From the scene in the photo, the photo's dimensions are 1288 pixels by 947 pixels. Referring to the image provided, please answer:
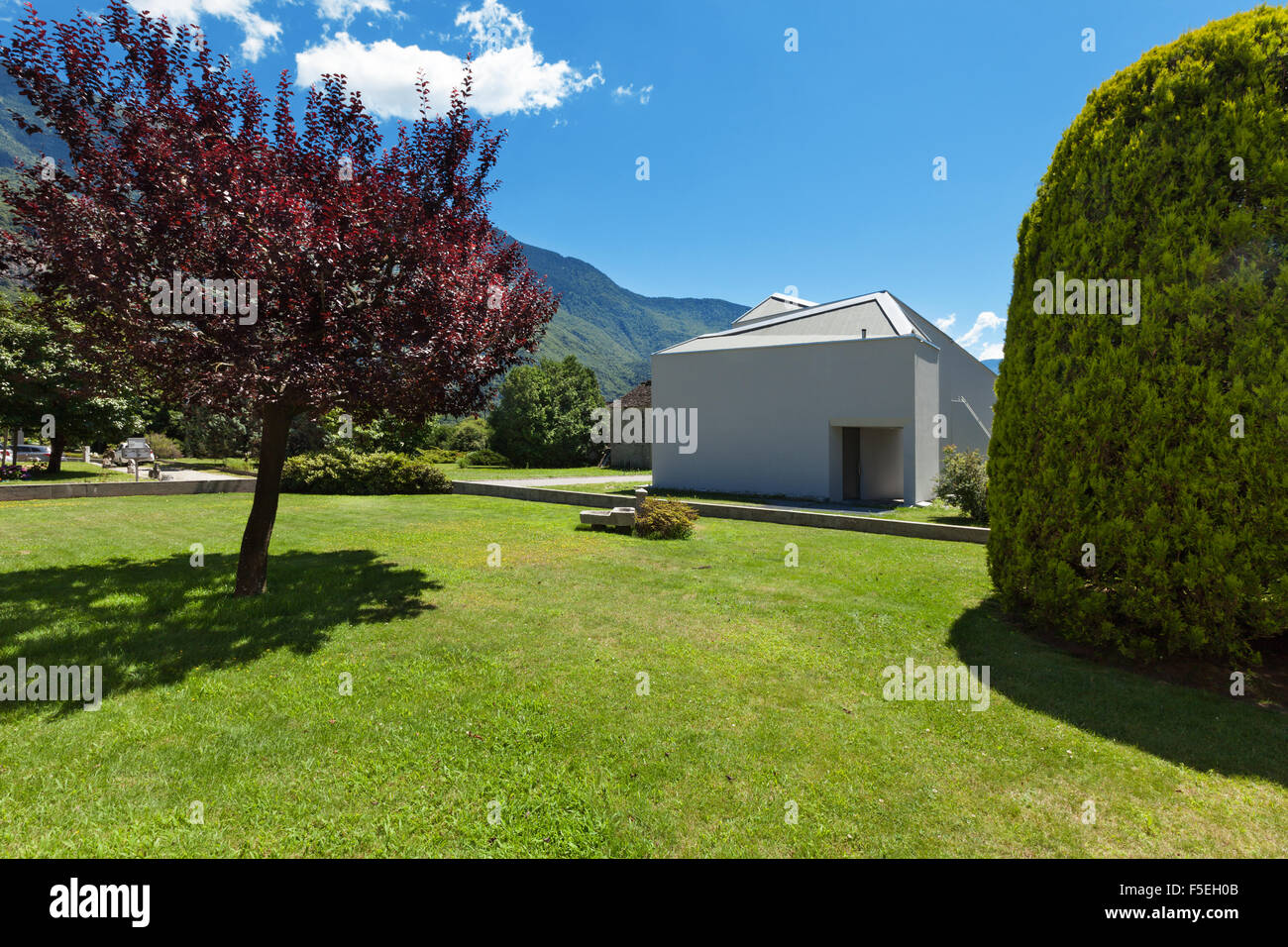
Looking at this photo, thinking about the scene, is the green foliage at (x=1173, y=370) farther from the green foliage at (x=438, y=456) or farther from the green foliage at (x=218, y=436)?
the green foliage at (x=218, y=436)

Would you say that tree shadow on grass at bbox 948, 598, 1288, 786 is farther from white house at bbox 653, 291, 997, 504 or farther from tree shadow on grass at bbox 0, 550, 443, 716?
white house at bbox 653, 291, 997, 504

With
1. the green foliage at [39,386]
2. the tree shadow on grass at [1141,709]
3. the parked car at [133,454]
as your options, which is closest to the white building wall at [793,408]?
the tree shadow on grass at [1141,709]

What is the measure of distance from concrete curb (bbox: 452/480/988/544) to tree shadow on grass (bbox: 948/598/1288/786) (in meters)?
5.67

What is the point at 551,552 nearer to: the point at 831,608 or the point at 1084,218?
the point at 831,608

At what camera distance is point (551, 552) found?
11016mm

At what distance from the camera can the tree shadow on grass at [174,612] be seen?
18.4 feet

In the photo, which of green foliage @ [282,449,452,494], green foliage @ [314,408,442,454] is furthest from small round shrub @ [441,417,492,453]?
green foliage @ [282,449,452,494]

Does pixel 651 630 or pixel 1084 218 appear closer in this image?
pixel 1084 218

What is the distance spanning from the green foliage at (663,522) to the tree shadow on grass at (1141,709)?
7100 millimetres

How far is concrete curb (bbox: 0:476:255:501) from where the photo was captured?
16.9m
